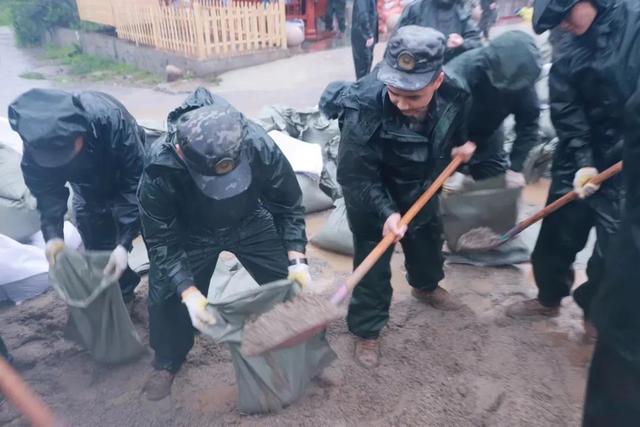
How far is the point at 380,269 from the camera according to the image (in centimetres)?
272

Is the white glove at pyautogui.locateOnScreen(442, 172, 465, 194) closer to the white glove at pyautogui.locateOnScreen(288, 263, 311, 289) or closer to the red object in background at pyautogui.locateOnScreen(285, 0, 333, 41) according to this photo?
the white glove at pyautogui.locateOnScreen(288, 263, 311, 289)

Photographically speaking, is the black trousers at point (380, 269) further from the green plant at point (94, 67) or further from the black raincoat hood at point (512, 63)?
the green plant at point (94, 67)

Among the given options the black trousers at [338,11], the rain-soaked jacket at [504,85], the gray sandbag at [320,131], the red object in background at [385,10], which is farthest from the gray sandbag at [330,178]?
the black trousers at [338,11]

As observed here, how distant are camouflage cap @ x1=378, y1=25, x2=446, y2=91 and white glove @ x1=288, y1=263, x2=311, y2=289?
873 millimetres

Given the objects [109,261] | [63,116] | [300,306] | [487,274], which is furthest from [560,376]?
[63,116]

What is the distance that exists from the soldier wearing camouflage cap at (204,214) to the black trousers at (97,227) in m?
0.70

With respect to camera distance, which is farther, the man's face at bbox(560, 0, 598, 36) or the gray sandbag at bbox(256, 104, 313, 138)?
the gray sandbag at bbox(256, 104, 313, 138)

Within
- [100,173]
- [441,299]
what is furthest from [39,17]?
[441,299]

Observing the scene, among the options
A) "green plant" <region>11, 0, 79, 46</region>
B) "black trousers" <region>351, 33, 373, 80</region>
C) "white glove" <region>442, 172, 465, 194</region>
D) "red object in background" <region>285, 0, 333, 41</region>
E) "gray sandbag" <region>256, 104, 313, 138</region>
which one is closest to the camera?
"white glove" <region>442, 172, 465, 194</region>

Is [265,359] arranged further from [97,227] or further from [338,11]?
[338,11]

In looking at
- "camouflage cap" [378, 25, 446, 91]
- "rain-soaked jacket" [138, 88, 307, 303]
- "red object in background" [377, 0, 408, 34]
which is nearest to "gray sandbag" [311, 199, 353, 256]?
"rain-soaked jacket" [138, 88, 307, 303]

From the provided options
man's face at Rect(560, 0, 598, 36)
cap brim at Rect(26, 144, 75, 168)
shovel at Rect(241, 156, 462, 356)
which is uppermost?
man's face at Rect(560, 0, 598, 36)

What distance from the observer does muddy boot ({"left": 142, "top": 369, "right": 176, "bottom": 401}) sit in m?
2.69

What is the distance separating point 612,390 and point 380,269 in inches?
51.2
